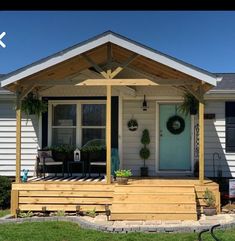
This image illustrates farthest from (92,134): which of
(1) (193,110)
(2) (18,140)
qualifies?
(1) (193,110)

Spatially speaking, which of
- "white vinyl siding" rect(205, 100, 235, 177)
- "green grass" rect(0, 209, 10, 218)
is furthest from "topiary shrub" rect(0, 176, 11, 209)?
"white vinyl siding" rect(205, 100, 235, 177)

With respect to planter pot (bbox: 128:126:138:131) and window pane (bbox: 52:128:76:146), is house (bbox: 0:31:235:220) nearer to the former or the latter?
window pane (bbox: 52:128:76:146)

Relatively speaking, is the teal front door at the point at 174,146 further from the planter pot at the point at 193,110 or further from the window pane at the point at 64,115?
the window pane at the point at 64,115

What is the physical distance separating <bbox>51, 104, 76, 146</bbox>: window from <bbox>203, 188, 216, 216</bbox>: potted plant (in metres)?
4.28

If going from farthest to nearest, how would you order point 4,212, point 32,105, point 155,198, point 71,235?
point 32,105 → point 4,212 → point 155,198 → point 71,235

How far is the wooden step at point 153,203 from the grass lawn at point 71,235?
110 cm

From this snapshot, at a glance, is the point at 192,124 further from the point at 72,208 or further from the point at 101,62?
the point at 72,208

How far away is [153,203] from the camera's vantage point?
8.05 meters

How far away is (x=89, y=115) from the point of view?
11227 mm

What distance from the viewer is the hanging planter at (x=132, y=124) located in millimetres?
11070

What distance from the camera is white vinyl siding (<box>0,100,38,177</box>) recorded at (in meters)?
11.3

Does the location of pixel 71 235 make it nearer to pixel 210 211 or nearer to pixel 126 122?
pixel 210 211

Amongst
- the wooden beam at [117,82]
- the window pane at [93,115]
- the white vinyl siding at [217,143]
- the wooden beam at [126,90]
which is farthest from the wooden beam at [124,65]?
the white vinyl siding at [217,143]

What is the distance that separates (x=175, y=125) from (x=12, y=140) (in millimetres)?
4775
